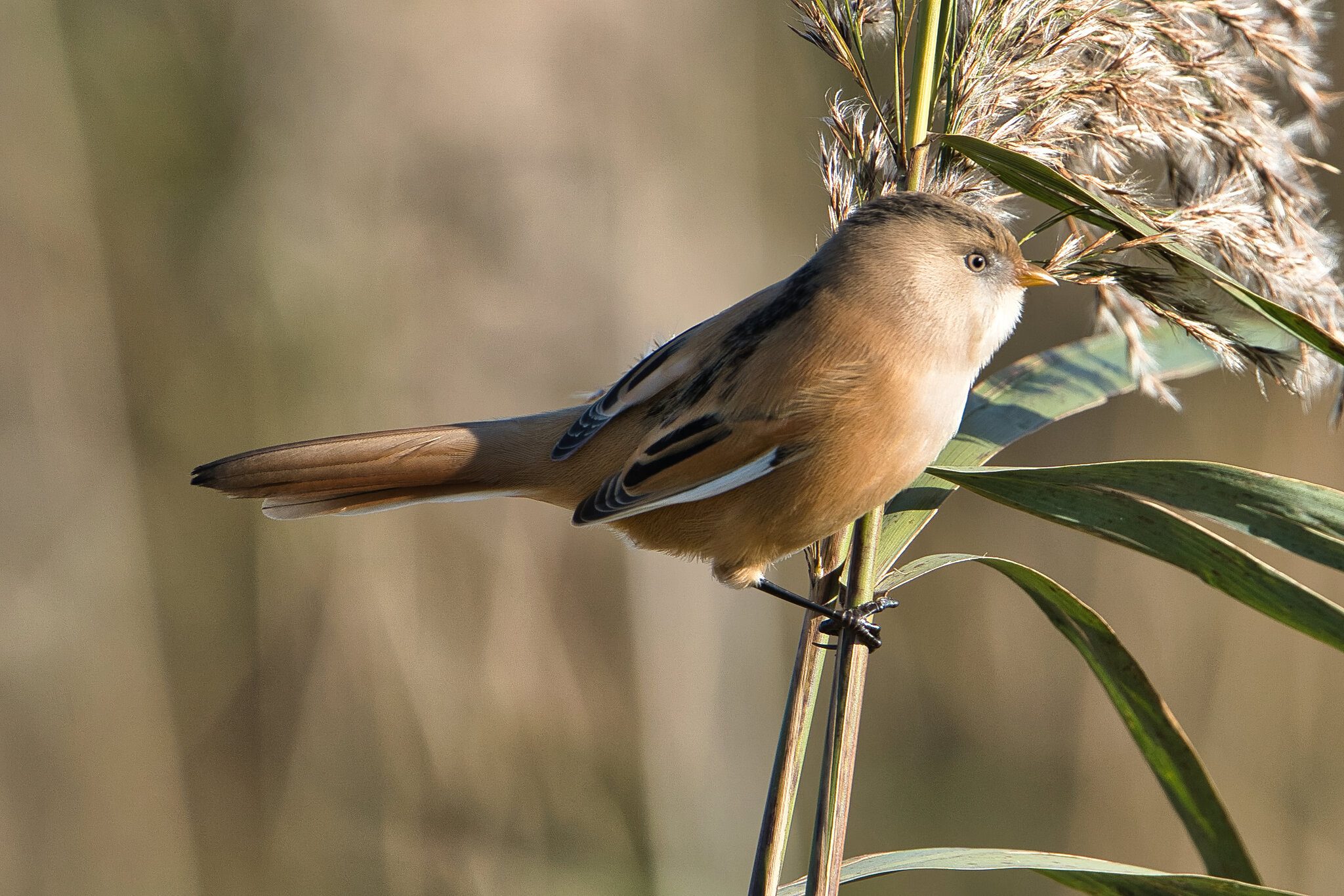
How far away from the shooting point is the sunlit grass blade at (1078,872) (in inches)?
45.6

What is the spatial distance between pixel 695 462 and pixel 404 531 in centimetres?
169

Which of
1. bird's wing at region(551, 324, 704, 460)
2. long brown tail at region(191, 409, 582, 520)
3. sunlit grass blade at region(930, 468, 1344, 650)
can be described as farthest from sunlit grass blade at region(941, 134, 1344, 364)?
long brown tail at region(191, 409, 582, 520)

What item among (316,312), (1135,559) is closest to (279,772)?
(316,312)

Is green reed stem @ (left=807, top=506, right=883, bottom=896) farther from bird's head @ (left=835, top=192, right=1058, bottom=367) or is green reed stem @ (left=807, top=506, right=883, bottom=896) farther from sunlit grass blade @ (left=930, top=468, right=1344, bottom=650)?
bird's head @ (left=835, top=192, right=1058, bottom=367)

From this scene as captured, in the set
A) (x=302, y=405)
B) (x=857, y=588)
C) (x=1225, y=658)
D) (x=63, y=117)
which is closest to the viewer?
(x=857, y=588)

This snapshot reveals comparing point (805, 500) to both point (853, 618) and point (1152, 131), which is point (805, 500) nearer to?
point (853, 618)

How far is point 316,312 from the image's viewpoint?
3170 mm

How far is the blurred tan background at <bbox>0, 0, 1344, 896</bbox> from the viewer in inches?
119

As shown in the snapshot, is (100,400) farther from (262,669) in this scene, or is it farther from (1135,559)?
(1135,559)

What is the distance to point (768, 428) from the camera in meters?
1.87

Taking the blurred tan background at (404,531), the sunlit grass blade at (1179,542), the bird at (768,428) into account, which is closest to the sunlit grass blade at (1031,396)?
the bird at (768,428)

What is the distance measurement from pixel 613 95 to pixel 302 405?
139 cm

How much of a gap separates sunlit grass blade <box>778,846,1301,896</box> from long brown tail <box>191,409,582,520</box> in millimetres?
1022

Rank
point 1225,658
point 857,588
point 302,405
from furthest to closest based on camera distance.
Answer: point 1225,658, point 302,405, point 857,588
